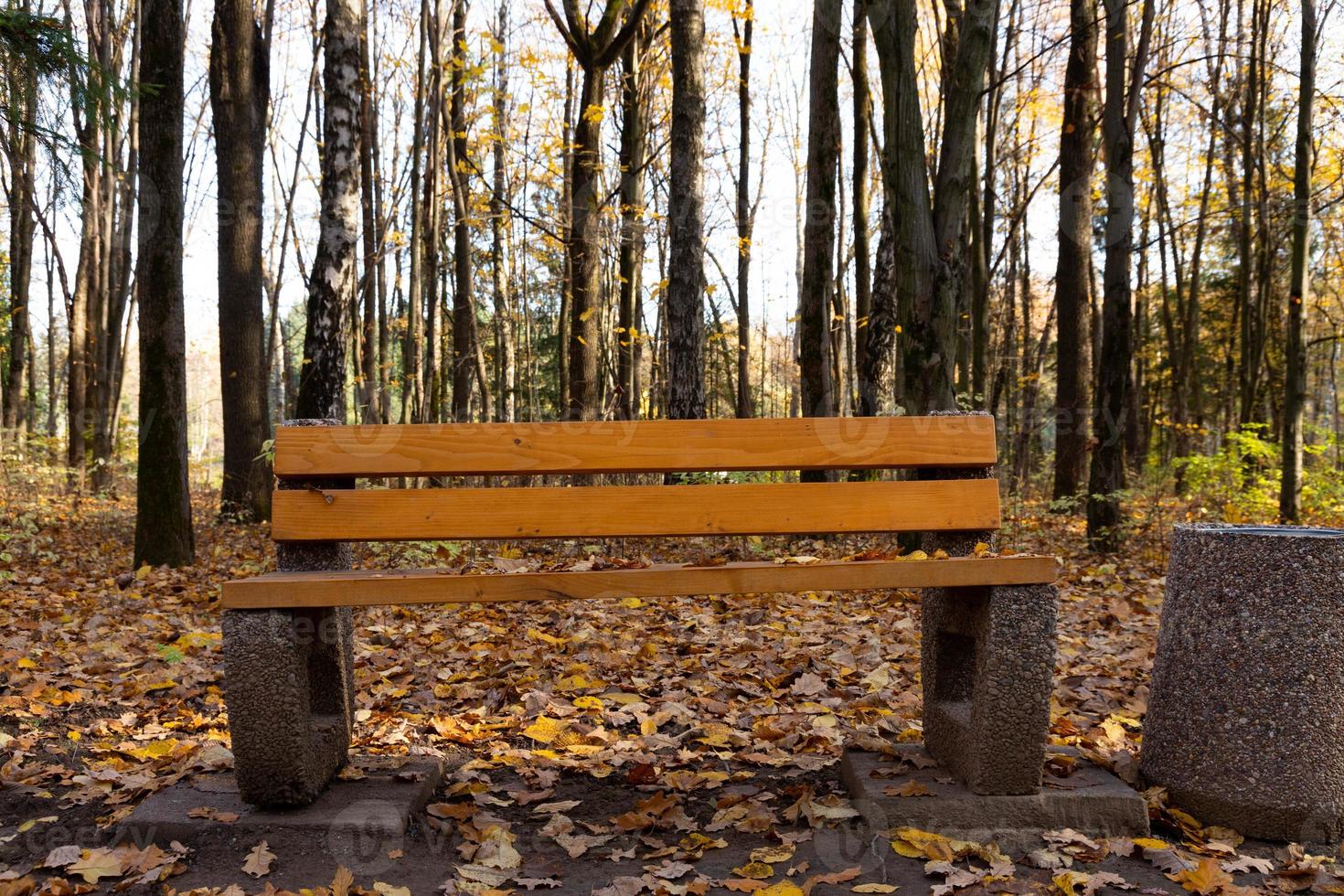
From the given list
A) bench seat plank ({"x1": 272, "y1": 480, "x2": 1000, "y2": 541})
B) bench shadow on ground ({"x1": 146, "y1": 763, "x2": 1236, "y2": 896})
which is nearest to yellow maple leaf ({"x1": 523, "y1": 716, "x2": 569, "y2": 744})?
bench shadow on ground ({"x1": 146, "y1": 763, "x2": 1236, "y2": 896})

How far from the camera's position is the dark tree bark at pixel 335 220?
7000 mm

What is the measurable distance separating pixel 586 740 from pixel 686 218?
5.46 meters

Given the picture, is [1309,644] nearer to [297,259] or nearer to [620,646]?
[620,646]

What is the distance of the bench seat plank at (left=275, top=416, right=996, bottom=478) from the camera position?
9.57ft

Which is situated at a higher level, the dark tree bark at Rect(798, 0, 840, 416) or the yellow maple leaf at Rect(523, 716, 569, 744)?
the dark tree bark at Rect(798, 0, 840, 416)

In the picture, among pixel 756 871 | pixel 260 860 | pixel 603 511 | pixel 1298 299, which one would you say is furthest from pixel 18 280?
pixel 1298 299

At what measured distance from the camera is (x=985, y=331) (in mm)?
14375

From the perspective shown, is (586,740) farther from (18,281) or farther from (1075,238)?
(18,281)

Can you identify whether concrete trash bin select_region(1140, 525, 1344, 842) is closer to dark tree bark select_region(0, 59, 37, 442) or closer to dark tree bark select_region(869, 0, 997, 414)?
dark tree bark select_region(869, 0, 997, 414)

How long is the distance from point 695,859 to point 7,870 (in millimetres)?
1880

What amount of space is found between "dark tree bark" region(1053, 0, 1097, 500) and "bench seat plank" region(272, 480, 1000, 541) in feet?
25.4

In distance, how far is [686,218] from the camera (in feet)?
27.2

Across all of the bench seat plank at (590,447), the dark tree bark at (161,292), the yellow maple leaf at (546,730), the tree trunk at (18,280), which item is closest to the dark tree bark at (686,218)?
the dark tree bark at (161,292)

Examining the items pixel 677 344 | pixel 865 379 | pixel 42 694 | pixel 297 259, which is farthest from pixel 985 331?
pixel 297 259
